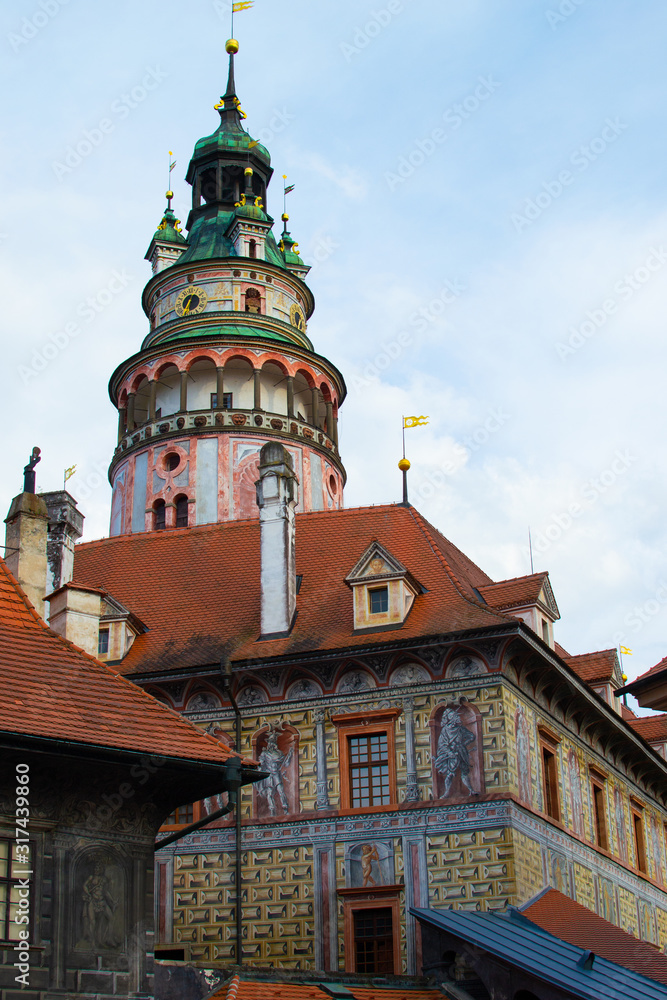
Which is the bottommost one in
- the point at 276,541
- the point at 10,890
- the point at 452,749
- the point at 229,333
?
the point at 10,890

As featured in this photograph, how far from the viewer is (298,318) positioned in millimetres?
36375

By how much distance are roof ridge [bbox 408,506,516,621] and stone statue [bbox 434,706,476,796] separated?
5.42 ft

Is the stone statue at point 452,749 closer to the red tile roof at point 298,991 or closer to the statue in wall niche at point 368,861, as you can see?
the statue in wall niche at point 368,861

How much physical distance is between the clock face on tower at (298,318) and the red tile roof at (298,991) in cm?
2121

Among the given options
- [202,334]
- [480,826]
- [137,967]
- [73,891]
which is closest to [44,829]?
[73,891]

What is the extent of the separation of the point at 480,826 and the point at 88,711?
328 inches

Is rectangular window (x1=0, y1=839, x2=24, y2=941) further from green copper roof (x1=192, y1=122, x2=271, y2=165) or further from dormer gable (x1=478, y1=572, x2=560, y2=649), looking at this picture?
green copper roof (x1=192, y1=122, x2=271, y2=165)

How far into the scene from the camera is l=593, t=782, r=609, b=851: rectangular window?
960 inches

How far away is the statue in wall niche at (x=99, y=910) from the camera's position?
530 inches

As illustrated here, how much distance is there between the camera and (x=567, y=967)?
17.4 m

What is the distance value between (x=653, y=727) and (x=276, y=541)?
1312 cm

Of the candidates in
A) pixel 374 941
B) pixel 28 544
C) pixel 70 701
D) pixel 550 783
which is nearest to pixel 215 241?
pixel 550 783

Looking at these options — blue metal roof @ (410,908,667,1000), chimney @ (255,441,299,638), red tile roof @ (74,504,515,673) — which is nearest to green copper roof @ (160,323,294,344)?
red tile roof @ (74,504,515,673)

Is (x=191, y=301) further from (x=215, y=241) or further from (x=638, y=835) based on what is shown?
(x=638, y=835)
